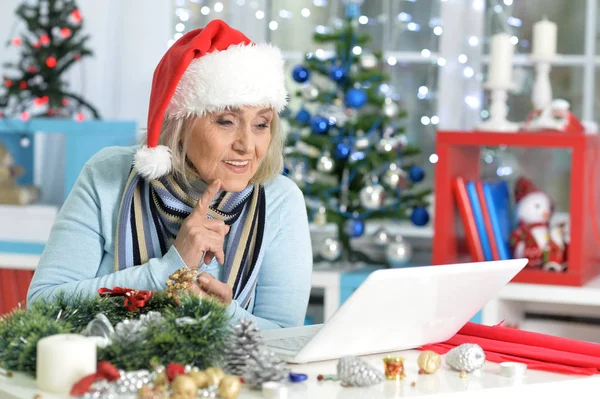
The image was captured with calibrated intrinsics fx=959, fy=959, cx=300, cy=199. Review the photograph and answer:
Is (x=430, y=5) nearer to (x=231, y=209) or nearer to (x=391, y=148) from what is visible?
(x=391, y=148)

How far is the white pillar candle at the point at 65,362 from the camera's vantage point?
3.82 ft

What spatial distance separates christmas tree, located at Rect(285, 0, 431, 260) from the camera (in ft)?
10.4

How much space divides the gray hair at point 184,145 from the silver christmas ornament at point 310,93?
1.14m

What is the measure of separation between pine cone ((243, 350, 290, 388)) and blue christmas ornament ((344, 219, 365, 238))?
1.92 meters

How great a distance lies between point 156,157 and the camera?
→ 6.24 ft

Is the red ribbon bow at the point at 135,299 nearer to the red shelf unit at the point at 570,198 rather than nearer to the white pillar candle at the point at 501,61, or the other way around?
the red shelf unit at the point at 570,198

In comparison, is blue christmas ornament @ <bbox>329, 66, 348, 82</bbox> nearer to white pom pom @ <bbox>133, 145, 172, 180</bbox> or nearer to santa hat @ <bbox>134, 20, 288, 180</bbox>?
santa hat @ <bbox>134, 20, 288, 180</bbox>

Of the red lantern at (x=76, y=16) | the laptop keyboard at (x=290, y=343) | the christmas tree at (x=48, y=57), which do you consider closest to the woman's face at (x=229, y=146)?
the laptop keyboard at (x=290, y=343)

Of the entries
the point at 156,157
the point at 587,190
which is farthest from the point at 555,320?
the point at 156,157

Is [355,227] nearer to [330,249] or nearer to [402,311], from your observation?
[330,249]

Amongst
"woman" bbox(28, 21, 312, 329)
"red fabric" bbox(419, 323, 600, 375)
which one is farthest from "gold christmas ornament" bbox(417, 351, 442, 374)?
"woman" bbox(28, 21, 312, 329)

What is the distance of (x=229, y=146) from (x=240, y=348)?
0.70 meters

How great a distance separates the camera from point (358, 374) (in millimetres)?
1266

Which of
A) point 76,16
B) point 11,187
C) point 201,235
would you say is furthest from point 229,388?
point 76,16
